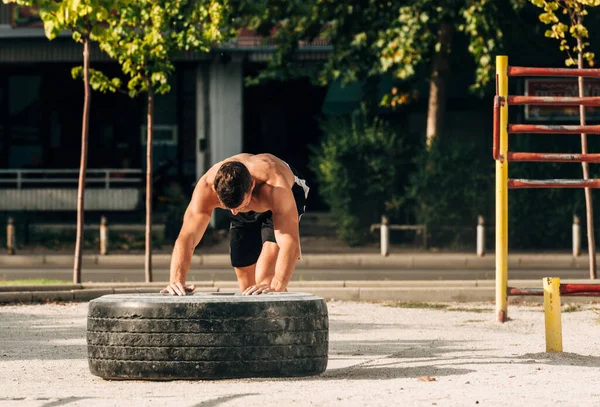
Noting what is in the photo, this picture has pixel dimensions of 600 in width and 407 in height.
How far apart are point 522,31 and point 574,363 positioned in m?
17.6

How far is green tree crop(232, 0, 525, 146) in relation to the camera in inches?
895

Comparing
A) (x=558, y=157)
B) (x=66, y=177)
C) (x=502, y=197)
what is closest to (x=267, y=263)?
(x=502, y=197)

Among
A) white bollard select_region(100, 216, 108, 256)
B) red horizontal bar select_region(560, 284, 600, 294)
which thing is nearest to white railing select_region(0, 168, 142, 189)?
white bollard select_region(100, 216, 108, 256)

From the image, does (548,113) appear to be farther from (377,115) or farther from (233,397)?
(233,397)

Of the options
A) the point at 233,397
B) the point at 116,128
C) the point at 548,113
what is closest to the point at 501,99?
the point at 233,397

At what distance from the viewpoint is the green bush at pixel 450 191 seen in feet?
79.4

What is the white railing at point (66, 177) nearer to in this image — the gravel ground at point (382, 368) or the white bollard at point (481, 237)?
the white bollard at point (481, 237)

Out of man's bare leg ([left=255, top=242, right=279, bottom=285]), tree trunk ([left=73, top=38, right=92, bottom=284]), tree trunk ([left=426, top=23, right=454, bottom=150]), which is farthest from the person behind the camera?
tree trunk ([left=426, top=23, right=454, bottom=150])

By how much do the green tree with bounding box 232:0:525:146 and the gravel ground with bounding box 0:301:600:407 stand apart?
437 inches

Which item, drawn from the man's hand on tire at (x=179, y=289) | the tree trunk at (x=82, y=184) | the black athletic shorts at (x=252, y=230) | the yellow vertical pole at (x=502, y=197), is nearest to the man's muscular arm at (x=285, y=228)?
the man's hand on tire at (x=179, y=289)

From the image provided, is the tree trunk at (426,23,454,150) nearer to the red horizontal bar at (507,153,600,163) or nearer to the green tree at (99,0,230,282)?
the green tree at (99,0,230,282)

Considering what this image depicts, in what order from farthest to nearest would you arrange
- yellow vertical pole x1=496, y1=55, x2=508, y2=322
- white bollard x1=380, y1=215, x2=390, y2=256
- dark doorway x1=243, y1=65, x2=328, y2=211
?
dark doorway x1=243, y1=65, x2=328, y2=211 → white bollard x1=380, y1=215, x2=390, y2=256 → yellow vertical pole x1=496, y1=55, x2=508, y2=322

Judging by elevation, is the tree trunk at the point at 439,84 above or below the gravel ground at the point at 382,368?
above

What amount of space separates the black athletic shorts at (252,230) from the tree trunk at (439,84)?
51.2 ft
